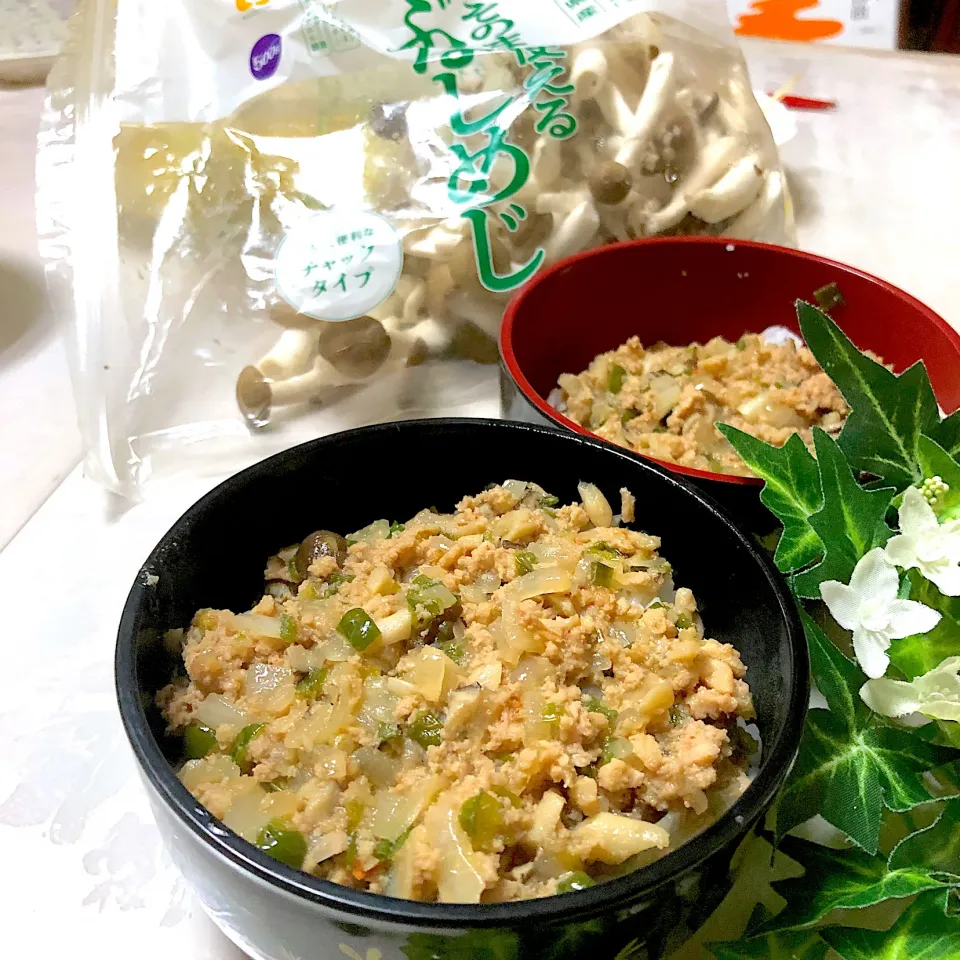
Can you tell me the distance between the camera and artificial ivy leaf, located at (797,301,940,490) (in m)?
0.66

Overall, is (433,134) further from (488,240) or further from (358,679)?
(358,679)

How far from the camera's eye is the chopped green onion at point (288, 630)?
69 centimetres

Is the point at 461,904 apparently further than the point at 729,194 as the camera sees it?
No

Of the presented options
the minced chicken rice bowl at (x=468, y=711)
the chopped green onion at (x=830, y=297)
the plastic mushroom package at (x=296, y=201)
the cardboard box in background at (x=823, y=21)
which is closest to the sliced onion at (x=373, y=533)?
the minced chicken rice bowl at (x=468, y=711)

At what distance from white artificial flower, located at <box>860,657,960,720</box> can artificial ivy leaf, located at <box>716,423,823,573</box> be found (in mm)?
98

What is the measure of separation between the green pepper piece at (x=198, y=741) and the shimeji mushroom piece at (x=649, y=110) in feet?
2.77

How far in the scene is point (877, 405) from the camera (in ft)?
2.18

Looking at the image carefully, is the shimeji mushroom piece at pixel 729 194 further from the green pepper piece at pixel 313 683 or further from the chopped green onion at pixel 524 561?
the green pepper piece at pixel 313 683

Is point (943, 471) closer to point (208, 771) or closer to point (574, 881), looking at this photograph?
point (574, 881)

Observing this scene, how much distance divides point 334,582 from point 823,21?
6.62ft

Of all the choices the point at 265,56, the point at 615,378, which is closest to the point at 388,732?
the point at 615,378

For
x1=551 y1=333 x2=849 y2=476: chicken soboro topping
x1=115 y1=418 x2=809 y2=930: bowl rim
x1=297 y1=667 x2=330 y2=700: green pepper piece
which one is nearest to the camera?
x1=115 y1=418 x2=809 y2=930: bowl rim

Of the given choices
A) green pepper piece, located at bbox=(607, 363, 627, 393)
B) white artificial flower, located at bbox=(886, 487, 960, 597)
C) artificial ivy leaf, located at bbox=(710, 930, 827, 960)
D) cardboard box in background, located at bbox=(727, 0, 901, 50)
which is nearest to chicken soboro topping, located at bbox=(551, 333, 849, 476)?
green pepper piece, located at bbox=(607, 363, 627, 393)

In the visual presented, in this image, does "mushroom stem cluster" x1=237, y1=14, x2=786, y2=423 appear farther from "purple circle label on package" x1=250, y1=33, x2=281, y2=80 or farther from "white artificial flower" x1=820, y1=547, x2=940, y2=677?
"white artificial flower" x1=820, y1=547, x2=940, y2=677
